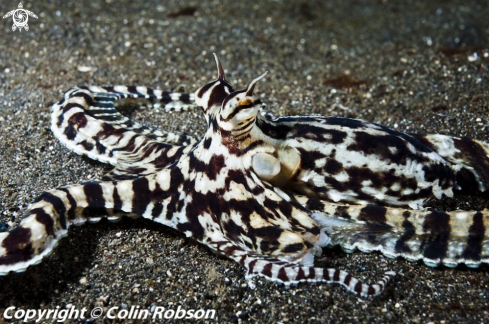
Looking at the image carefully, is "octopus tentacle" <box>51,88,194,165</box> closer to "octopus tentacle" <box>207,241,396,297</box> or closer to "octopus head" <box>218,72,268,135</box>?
"octopus head" <box>218,72,268,135</box>

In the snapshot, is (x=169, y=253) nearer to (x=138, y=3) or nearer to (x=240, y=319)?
(x=240, y=319)

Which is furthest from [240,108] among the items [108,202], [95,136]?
[95,136]

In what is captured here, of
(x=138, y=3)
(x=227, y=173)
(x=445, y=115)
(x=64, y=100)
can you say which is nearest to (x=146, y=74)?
(x=64, y=100)

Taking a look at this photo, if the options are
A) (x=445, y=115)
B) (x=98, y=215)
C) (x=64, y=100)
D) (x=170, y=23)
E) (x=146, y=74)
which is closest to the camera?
(x=98, y=215)

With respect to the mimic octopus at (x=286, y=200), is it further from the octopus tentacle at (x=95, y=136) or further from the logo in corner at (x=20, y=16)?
the logo in corner at (x=20, y=16)

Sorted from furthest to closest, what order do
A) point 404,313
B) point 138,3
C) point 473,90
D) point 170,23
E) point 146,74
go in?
point 138,3 < point 170,23 < point 146,74 < point 473,90 < point 404,313

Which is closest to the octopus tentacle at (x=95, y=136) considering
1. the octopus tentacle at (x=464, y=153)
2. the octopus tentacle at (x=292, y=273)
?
the octopus tentacle at (x=292, y=273)

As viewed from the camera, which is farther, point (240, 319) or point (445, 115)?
point (445, 115)
